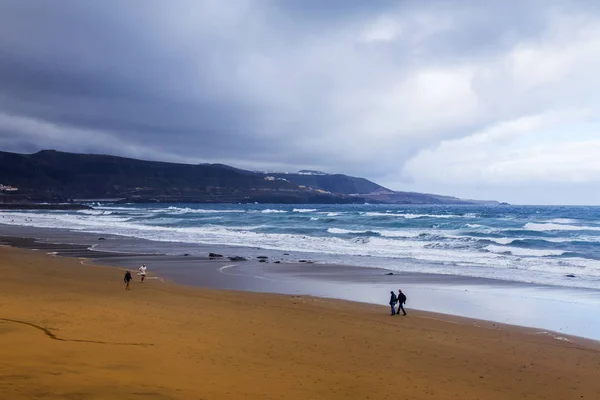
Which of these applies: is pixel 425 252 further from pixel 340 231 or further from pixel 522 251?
pixel 340 231

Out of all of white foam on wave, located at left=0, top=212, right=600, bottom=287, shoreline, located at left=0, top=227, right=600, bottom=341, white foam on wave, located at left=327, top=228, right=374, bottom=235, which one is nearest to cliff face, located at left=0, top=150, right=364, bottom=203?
white foam on wave, located at left=327, top=228, right=374, bottom=235

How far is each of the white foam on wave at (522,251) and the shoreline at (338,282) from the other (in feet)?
39.4

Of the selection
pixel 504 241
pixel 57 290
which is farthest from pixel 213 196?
pixel 57 290

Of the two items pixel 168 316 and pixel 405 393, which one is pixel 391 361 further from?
pixel 168 316

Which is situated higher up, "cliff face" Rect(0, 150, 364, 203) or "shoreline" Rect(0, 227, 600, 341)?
"cliff face" Rect(0, 150, 364, 203)

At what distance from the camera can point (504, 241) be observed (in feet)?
127

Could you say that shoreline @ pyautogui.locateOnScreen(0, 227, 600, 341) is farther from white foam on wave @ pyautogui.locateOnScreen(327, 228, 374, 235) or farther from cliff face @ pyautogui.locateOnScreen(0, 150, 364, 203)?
cliff face @ pyautogui.locateOnScreen(0, 150, 364, 203)

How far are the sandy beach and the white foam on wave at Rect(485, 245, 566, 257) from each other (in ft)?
66.3

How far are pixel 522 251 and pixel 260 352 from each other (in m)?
28.4

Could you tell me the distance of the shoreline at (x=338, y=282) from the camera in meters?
15.6

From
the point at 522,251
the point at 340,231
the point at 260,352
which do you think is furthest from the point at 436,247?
the point at 260,352

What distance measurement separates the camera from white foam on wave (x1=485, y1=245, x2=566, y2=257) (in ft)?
103

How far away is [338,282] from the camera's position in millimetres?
20000

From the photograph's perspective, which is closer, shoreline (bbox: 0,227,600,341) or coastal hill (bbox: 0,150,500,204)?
shoreline (bbox: 0,227,600,341)
